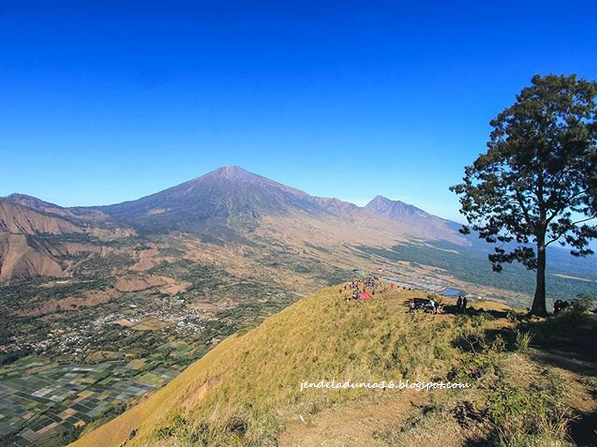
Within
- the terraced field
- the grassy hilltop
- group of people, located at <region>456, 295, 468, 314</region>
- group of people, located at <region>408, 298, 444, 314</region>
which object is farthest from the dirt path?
the terraced field

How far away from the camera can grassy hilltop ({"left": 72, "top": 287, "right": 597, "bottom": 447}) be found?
829cm

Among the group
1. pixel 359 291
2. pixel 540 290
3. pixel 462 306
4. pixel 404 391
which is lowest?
pixel 404 391

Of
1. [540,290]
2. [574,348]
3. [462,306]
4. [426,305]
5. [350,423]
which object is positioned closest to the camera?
[350,423]

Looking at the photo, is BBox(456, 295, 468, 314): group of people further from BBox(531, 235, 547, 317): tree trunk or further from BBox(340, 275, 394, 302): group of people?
BBox(340, 275, 394, 302): group of people

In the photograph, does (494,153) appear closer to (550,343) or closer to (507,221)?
(507,221)

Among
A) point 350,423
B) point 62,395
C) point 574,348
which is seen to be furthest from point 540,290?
point 62,395

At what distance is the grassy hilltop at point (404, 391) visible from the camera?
8.29 m

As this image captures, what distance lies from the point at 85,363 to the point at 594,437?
371ft

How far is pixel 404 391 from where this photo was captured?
12.5m

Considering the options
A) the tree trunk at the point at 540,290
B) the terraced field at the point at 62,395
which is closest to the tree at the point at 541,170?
the tree trunk at the point at 540,290

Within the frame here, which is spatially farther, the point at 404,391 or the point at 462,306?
the point at 462,306

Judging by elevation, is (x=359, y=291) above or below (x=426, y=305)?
below

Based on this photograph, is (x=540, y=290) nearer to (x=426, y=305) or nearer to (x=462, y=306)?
(x=462, y=306)

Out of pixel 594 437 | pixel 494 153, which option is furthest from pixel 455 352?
pixel 494 153
